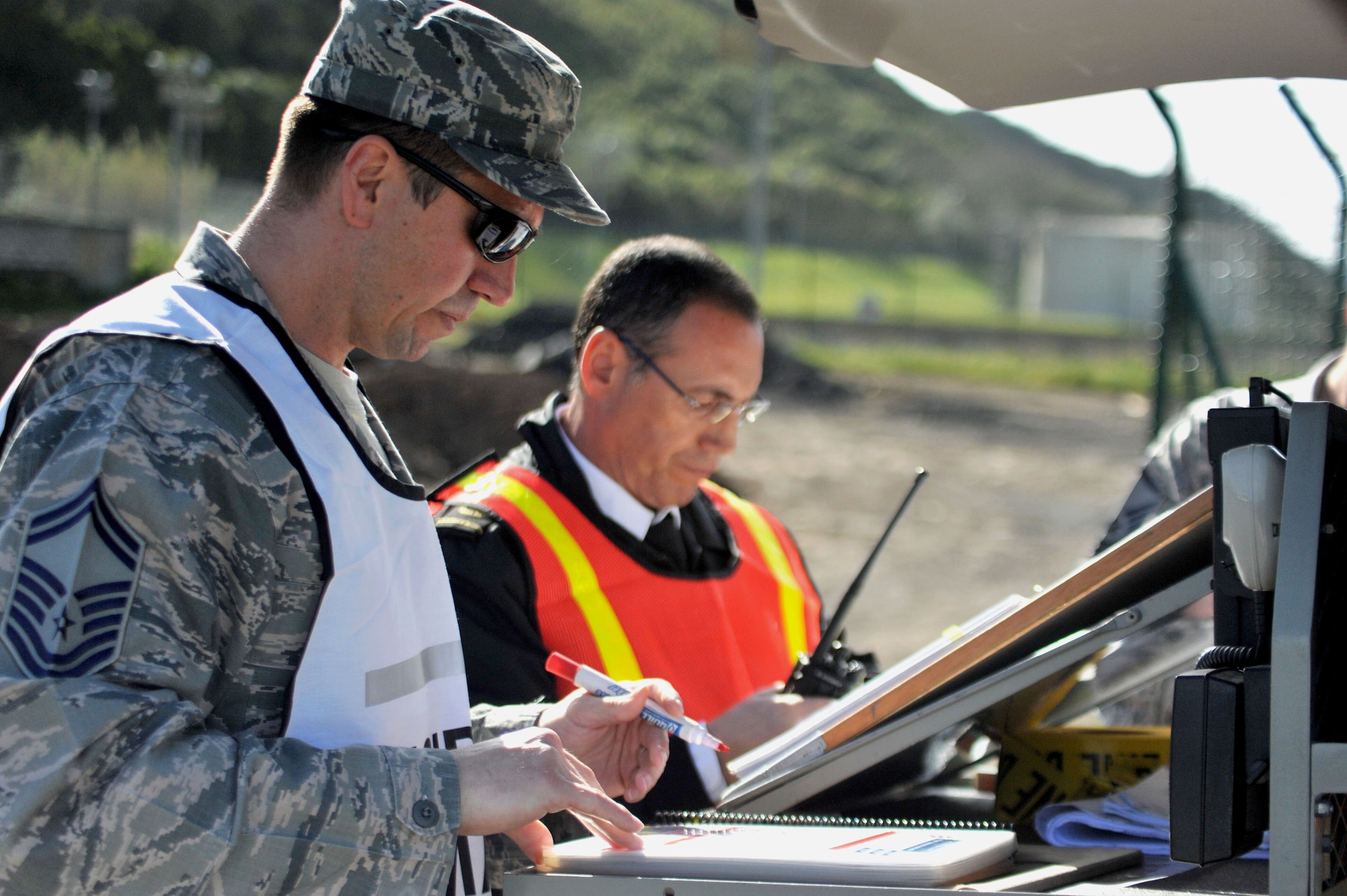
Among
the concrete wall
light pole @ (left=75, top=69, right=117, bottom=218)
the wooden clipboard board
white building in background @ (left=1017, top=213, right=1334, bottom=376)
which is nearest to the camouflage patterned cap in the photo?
the wooden clipboard board

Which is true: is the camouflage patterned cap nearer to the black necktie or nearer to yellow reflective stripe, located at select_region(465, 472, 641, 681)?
yellow reflective stripe, located at select_region(465, 472, 641, 681)

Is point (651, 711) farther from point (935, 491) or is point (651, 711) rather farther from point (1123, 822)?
point (935, 491)

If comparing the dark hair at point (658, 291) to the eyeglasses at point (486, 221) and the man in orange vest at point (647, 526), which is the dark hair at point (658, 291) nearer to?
the man in orange vest at point (647, 526)

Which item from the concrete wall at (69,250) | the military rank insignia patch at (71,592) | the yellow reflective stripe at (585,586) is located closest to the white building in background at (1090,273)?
the concrete wall at (69,250)

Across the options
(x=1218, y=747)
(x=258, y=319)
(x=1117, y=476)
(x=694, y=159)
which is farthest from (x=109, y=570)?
(x=694, y=159)

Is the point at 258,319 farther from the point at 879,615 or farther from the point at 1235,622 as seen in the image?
the point at 879,615

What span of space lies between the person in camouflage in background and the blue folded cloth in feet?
2.27

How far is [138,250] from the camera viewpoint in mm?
9227

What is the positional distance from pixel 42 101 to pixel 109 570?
893cm

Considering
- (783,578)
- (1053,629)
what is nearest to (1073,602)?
(1053,629)

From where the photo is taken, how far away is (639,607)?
2.48 metres

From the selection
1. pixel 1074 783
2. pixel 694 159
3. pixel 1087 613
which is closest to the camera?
pixel 1087 613

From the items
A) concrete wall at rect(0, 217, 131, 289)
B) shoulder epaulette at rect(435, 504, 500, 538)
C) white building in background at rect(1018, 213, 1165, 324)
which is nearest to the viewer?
shoulder epaulette at rect(435, 504, 500, 538)

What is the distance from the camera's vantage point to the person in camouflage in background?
3.87 feet
